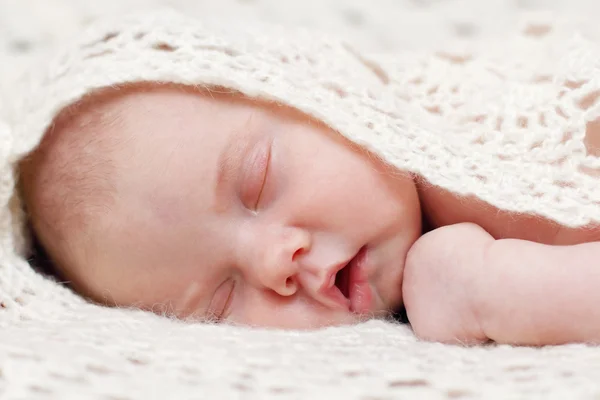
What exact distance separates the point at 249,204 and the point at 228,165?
0.06 m

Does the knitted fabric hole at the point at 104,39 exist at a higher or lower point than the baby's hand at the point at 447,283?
higher

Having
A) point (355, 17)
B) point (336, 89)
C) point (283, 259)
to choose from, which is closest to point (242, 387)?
point (283, 259)

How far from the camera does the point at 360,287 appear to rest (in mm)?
939

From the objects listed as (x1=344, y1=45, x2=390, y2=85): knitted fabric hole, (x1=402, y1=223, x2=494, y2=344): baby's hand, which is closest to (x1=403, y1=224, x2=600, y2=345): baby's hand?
(x1=402, y1=223, x2=494, y2=344): baby's hand

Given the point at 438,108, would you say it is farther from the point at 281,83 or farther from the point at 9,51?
the point at 9,51

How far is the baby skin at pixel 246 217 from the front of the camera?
915 millimetres

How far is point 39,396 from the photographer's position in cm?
57

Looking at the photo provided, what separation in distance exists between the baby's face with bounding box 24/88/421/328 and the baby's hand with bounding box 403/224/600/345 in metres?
0.08

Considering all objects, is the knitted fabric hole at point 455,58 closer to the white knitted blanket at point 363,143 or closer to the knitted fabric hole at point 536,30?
the white knitted blanket at point 363,143

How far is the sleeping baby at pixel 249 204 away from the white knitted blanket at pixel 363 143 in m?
0.01

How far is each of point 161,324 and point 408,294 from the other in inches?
13.2

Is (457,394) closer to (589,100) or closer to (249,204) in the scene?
(249,204)

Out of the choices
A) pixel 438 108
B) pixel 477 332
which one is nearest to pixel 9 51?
pixel 438 108

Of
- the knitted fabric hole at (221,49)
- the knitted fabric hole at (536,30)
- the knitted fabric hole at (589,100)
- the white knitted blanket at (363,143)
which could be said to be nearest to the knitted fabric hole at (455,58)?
the white knitted blanket at (363,143)
